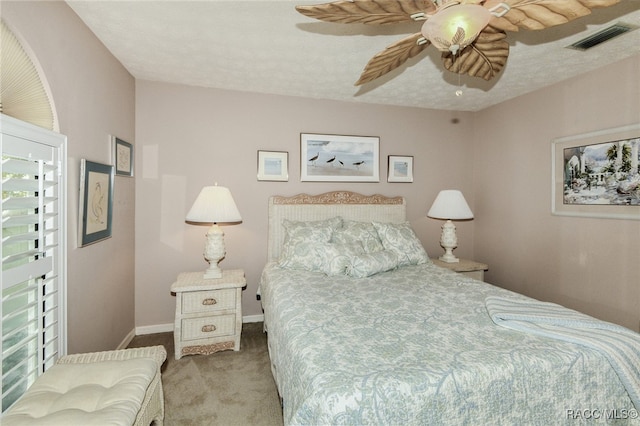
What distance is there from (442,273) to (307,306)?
55.4 inches

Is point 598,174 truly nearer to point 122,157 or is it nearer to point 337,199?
point 337,199

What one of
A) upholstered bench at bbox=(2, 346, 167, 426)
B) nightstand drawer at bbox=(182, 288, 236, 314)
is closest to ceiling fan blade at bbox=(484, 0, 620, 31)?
upholstered bench at bbox=(2, 346, 167, 426)

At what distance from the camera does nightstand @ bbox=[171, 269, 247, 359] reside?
8.41ft

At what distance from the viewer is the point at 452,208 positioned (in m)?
3.29

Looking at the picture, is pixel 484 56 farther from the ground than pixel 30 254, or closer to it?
farther from the ground

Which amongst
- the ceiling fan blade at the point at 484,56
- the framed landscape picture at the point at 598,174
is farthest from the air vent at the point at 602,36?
the ceiling fan blade at the point at 484,56

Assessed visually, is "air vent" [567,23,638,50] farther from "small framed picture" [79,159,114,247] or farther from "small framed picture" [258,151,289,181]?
"small framed picture" [79,159,114,247]

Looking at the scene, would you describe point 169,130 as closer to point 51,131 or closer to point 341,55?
point 51,131

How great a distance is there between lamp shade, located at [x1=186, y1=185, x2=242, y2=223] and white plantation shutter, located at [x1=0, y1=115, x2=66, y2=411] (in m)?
0.96

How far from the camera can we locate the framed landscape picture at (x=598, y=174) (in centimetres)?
245

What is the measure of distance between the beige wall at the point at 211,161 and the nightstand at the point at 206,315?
1.89ft

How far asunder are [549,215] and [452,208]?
3.03ft

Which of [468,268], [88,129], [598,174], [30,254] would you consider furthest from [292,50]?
[598,174]

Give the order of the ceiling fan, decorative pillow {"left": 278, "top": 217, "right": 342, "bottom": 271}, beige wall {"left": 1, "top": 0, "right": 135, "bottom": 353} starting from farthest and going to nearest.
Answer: decorative pillow {"left": 278, "top": 217, "right": 342, "bottom": 271}, beige wall {"left": 1, "top": 0, "right": 135, "bottom": 353}, the ceiling fan
